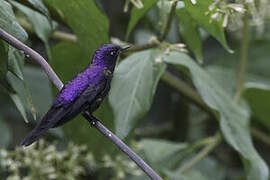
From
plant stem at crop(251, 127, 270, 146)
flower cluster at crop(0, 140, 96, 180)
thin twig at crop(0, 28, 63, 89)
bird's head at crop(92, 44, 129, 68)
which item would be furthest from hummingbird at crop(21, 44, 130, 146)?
plant stem at crop(251, 127, 270, 146)

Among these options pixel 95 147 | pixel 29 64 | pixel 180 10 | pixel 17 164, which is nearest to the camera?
pixel 180 10

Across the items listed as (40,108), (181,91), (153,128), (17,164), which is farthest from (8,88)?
(153,128)

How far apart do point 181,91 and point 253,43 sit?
1.17 meters

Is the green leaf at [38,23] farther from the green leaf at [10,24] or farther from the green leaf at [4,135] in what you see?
the green leaf at [4,135]

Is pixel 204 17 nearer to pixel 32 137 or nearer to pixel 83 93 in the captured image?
pixel 83 93

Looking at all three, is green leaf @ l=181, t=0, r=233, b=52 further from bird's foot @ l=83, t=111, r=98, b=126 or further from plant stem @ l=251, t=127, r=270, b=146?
plant stem @ l=251, t=127, r=270, b=146

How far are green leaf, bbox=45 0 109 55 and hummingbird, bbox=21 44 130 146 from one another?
44mm

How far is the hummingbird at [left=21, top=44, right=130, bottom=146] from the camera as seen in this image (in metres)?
1.52

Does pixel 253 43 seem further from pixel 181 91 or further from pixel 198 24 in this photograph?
pixel 198 24

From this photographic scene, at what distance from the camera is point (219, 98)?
225 centimetres

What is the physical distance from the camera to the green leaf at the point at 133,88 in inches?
76.8

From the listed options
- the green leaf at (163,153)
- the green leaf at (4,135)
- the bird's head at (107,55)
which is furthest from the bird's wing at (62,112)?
the green leaf at (4,135)

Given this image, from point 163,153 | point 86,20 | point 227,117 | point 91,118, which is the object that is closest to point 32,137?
point 91,118

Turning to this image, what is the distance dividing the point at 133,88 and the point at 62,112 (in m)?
0.52
